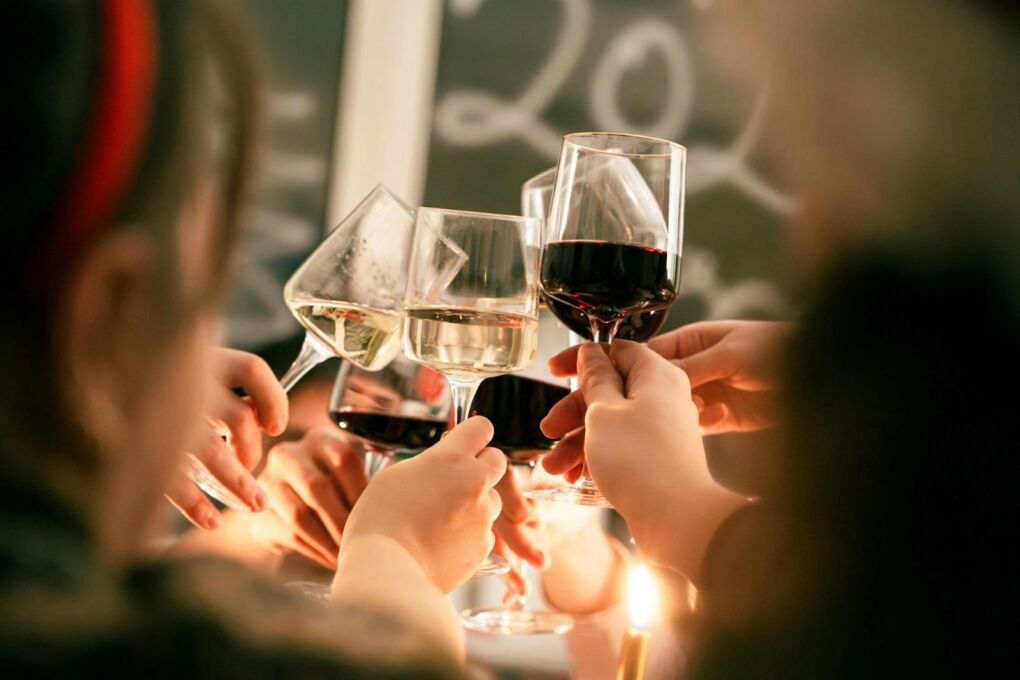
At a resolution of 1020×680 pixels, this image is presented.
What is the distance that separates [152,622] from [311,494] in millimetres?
909

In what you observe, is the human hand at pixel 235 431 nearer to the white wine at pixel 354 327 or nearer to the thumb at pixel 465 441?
the white wine at pixel 354 327

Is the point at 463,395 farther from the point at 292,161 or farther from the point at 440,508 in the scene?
the point at 292,161

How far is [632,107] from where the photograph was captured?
2.92 meters

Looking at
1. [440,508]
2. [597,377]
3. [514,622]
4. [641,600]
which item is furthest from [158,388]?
[514,622]

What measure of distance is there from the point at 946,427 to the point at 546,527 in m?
0.97

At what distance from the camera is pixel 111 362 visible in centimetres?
43

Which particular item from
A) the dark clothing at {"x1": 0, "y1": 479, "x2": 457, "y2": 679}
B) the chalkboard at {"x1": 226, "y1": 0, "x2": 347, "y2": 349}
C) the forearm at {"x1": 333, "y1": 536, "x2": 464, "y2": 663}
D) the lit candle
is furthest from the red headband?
the chalkboard at {"x1": 226, "y1": 0, "x2": 347, "y2": 349}

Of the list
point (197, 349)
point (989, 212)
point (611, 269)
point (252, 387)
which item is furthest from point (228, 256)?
point (252, 387)

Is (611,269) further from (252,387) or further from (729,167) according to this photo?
(729,167)

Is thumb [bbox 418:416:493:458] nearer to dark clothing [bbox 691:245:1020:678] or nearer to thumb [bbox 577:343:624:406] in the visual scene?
thumb [bbox 577:343:624:406]

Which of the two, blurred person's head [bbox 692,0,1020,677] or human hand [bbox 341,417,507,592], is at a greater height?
blurred person's head [bbox 692,0,1020,677]

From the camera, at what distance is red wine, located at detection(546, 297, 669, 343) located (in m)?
1.10

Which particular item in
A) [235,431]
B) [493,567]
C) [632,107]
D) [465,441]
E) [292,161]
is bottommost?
[493,567]

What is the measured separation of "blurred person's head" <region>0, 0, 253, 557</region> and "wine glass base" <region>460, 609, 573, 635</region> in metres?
0.75
